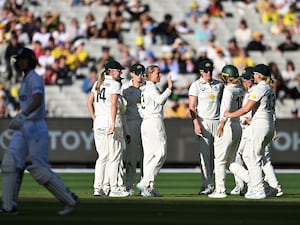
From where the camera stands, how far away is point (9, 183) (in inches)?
548

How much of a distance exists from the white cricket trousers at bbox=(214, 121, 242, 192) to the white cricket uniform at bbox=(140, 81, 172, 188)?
94 cm

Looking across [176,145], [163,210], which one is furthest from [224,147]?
[176,145]

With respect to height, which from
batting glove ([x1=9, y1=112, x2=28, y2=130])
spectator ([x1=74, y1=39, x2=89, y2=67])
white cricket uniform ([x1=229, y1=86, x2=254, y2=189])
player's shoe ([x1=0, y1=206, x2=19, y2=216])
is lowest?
player's shoe ([x1=0, y1=206, x2=19, y2=216])

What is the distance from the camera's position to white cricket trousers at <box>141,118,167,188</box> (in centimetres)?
1825

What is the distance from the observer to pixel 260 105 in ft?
57.1

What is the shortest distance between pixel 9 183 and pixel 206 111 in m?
5.61

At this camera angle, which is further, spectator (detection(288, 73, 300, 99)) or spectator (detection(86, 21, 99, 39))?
spectator (detection(86, 21, 99, 39))

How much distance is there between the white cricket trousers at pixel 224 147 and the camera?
58.7 ft

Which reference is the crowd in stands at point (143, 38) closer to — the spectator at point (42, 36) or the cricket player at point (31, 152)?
the spectator at point (42, 36)

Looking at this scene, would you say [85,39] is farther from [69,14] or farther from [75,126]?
[75,126]

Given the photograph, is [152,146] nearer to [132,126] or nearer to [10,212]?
[132,126]

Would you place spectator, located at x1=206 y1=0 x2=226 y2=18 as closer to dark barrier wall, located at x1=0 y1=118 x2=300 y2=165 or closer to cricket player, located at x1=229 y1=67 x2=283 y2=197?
dark barrier wall, located at x1=0 y1=118 x2=300 y2=165

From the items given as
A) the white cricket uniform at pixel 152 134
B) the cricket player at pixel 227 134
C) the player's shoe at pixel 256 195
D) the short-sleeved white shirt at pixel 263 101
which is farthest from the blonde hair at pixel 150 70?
the player's shoe at pixel 256 195

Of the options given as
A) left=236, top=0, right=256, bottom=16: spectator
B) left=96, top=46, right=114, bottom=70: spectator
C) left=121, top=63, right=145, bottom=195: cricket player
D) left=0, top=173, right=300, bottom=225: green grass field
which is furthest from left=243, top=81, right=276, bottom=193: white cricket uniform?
left=236, top=0, right=256, bottom=16: spectator
